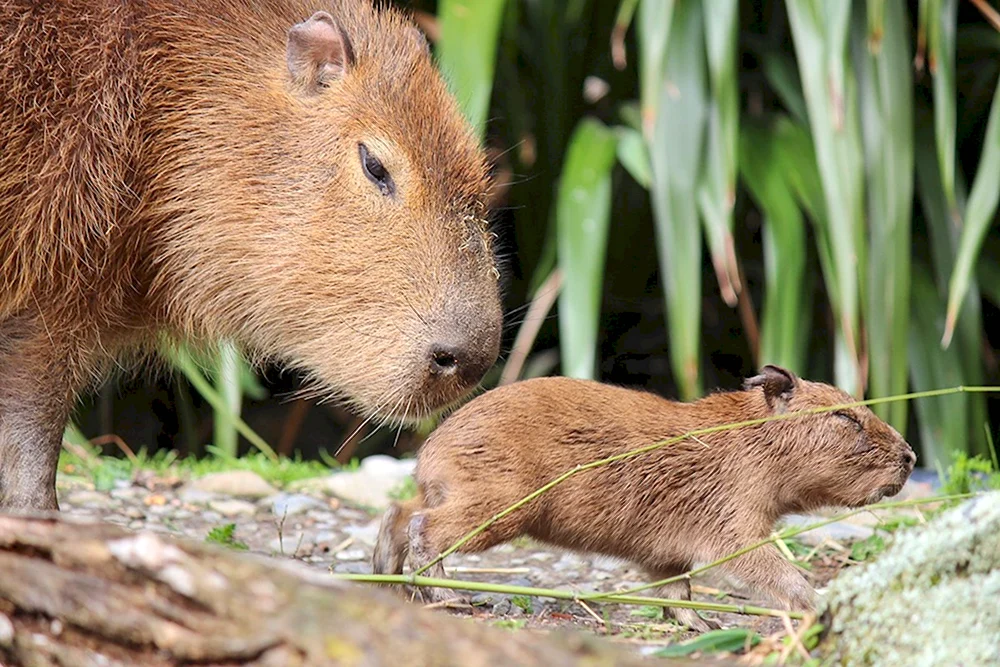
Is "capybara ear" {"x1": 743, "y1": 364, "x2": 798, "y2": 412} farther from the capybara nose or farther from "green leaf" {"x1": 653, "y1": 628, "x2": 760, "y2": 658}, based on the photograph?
"green leaf" {"x1": 653, "y1": 628, "x2": 760, "y2": 658}

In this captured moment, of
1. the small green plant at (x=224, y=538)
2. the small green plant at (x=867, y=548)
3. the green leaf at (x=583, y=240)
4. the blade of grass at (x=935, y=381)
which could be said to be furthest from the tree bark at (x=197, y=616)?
the blade of grass at (x=935, y=381)

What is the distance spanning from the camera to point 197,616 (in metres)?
1.54

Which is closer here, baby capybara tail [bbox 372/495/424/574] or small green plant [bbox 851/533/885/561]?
baby capybara tail [bbox 372/495/424/574]

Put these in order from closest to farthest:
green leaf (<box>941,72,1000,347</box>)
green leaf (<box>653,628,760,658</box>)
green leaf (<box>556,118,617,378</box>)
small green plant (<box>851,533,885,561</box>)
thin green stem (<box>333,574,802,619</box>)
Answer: green leaf (<box>653,628,760,658</box>) < thin green stem (<box>333,574,802,619</box>) < small green plant (<box>851,533,885,561</box>) < green leaf (<box>941,72,1000,347</box>) < green leaf (<box>556,118,617,378</box>)

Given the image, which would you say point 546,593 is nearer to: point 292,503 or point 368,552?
point 368,552

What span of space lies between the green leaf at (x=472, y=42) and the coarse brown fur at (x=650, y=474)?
2.06 metres

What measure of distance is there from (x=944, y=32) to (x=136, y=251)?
3100 mm

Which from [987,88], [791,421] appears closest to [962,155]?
[987,88]

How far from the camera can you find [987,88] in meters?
5.54

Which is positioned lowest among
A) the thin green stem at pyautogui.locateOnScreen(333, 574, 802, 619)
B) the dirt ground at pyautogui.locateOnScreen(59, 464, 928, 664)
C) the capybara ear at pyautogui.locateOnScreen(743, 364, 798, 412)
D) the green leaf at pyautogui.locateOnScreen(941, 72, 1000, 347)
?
the dirt ground at pyautogui.locateOnScreen(59, 464, 928, 664)

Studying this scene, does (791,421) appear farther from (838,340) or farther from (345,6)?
(838,340)

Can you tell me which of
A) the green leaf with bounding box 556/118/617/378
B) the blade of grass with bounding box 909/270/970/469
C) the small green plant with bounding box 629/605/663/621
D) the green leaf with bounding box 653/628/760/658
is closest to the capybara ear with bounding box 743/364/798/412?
the small green plant with bounding box 629/605/663/621

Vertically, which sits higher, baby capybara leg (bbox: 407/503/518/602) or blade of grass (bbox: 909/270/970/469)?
baby capybara leg (bbox: 407/503/518/602)

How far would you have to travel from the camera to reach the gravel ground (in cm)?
258
